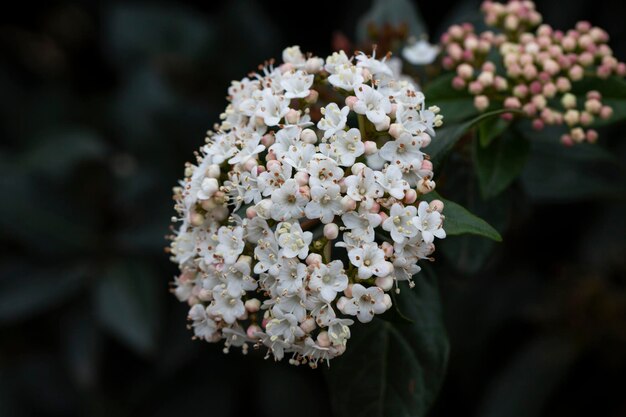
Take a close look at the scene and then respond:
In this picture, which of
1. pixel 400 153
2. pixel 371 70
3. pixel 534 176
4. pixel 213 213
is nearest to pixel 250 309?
pixel 213 213

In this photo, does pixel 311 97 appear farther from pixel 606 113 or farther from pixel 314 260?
pixel 606 113

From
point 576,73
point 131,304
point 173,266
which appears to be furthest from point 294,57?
point 173,266

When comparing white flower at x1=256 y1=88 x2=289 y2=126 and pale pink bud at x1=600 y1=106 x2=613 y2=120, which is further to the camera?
pale pink bud at x1=600 y1=106 x2=613 y2=120

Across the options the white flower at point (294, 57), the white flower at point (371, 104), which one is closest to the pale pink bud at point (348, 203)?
the white flower at point (371, 104)

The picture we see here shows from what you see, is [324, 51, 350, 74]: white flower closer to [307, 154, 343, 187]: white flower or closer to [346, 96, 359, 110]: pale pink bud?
[346, 96, 359, 110]: pale pink bud

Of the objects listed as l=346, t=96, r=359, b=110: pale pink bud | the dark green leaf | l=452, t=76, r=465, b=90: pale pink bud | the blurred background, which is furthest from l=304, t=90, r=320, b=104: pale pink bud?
the dark green leaf

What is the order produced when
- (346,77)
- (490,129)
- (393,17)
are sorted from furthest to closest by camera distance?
(393,17) < (490,129) < (346,77)
